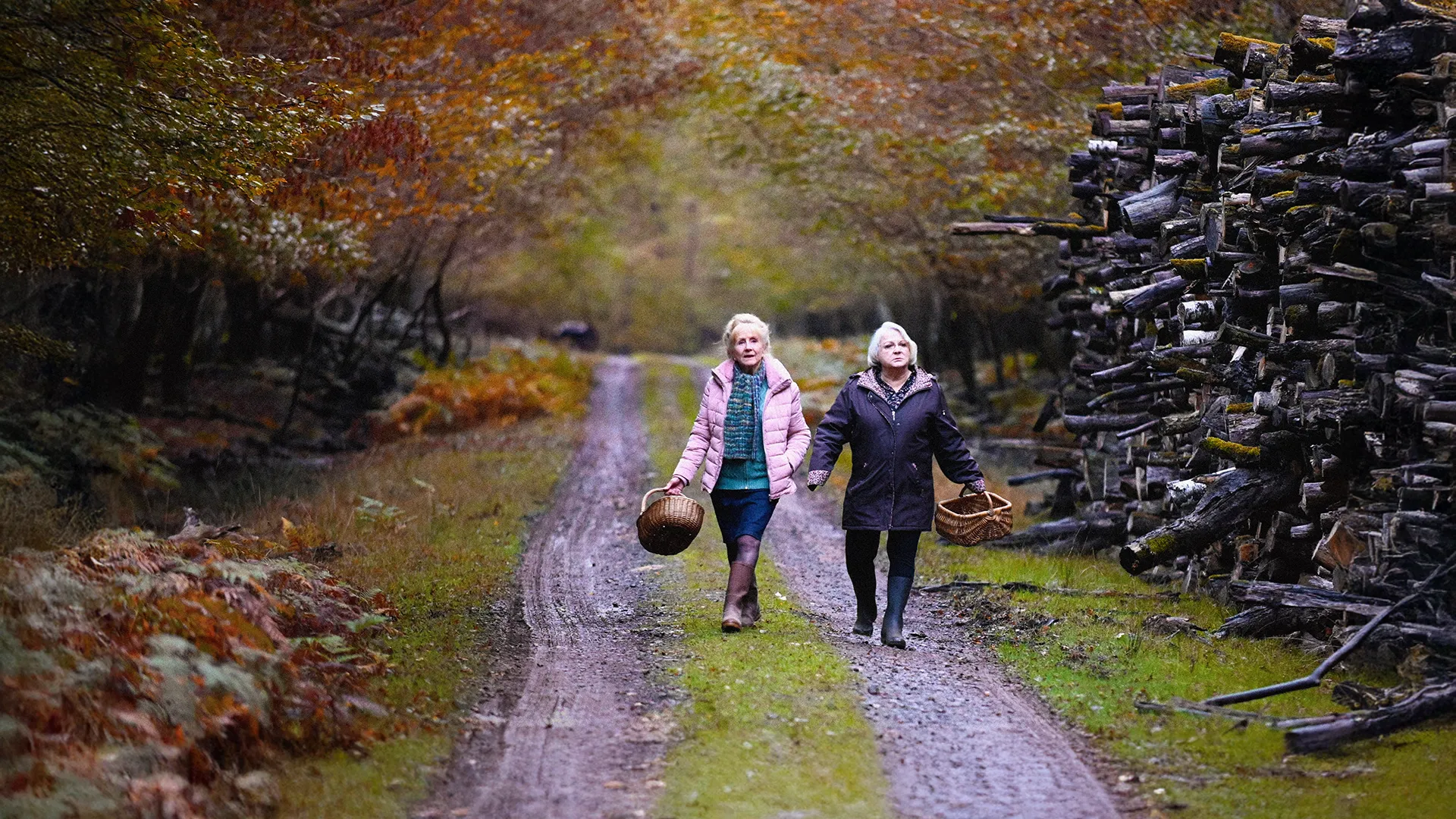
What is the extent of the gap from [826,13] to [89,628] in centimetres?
1738

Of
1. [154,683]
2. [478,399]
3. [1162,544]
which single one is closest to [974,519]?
[1162,544]

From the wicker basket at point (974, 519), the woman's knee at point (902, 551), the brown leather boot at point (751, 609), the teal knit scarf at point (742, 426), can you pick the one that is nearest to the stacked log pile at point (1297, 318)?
the wicker basket at point (974, 519)

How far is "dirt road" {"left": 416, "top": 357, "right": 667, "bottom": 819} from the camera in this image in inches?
226

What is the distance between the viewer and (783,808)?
18.5ft

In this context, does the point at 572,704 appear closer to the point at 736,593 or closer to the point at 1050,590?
the point at 736,593

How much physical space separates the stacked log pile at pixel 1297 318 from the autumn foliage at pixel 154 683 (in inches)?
226

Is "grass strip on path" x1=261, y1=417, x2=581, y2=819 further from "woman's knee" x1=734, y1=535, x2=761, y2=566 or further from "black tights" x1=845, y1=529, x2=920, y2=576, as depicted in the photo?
"black tights" x1=845, y1=529, x2=920, y2=576

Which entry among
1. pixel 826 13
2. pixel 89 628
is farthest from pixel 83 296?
pixel 89 628

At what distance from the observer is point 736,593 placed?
28.8ft

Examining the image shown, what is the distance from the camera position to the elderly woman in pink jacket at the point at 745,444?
8656 millimetres

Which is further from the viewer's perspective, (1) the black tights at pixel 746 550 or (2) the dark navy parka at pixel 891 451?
(1) the black tights at pixel 746 550

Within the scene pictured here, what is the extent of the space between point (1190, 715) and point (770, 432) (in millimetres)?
3271

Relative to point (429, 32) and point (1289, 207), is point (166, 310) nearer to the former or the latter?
point (429, 32)

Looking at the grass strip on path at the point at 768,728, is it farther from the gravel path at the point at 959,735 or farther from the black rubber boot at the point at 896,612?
the black rubber boot at the point at 896,612
